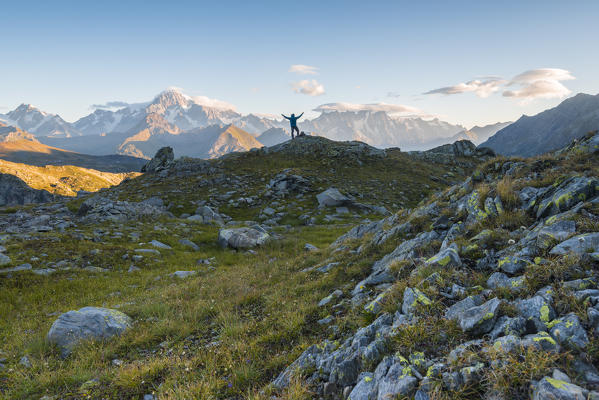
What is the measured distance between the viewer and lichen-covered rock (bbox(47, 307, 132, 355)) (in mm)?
7328

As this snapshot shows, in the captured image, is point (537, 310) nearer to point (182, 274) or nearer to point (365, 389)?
point (365, 389)

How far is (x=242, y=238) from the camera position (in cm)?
1992

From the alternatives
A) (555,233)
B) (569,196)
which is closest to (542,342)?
(555,233)

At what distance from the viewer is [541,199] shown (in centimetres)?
820

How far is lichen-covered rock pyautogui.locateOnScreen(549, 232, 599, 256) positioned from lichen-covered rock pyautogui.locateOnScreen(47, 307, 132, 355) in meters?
11.1

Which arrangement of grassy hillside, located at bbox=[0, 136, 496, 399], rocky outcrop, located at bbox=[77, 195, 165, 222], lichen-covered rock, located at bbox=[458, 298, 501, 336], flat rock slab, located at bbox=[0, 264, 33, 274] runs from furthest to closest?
rocky outcrop, located at bbox=[77, 195, 165, 222], flat rock slab, located at bbox=[0, 264, 33, 274], grassy hillside, located at bbox=[0, 136, 496, 399], lichen-covered rock, located at bbox=[458, 298, 501, 336]

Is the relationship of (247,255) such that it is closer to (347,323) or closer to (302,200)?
(347,323)

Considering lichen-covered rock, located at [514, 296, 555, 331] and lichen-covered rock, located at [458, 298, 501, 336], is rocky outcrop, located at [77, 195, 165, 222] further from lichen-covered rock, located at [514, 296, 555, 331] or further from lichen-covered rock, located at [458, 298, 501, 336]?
lichen-covered rock, located at [514, 296, 555, 331]

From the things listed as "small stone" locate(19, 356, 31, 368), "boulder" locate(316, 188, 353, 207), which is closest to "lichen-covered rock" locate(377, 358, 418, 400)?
"small stone" locate(19, 356, 31, 368)

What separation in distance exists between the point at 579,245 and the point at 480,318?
2.89m

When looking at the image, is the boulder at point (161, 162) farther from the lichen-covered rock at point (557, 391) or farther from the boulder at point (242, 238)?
the lichen-covered rock at point (557, 391)

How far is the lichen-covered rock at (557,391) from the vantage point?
9.68 ft

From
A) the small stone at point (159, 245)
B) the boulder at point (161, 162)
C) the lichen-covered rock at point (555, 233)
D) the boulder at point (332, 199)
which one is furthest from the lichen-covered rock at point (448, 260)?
the boulder at point (161, 162)

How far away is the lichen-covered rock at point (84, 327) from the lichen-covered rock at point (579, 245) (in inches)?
439
